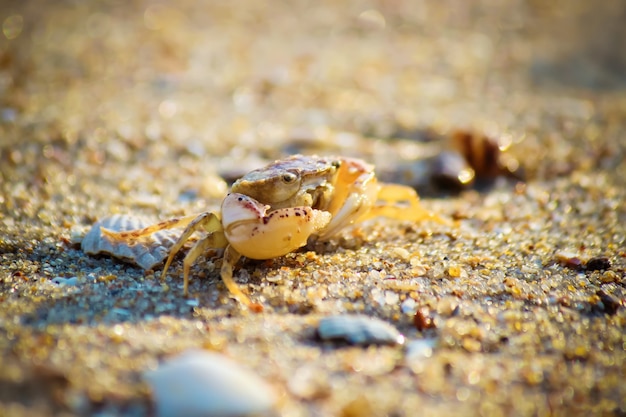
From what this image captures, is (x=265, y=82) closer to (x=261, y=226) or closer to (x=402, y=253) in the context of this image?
(x=402, y=253)

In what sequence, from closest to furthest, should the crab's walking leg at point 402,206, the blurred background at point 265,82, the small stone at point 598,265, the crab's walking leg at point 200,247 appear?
the crab's walking leg at point 200,247
the small stone at point 598,265
the crab's walking leg at point 402,206
the blurred background at point 265,82

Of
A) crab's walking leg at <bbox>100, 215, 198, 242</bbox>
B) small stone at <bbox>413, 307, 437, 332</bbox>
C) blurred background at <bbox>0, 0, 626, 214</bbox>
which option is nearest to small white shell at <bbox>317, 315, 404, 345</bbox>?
small stone at <bbox>413, 307, 437, 332</bbox>

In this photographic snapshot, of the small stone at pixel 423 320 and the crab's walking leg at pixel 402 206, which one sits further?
the crab's walking leg at pixel 402 206

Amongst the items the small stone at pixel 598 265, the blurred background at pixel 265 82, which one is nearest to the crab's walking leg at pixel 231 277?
the blurred background at pixel 265 82

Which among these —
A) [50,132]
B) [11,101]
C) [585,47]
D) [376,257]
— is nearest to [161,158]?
[50,132]

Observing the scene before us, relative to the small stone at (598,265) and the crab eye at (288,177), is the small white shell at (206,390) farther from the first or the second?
the small stone at (598,265)

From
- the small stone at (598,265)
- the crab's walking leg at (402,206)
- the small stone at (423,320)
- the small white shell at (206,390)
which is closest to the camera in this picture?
the small white shell at (206,390)
